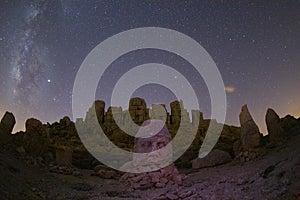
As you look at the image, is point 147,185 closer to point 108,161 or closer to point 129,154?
point 108,161

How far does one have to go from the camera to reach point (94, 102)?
256 feet

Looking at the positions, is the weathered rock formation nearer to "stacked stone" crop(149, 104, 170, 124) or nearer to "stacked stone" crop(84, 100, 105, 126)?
"stacked stone" crop(84, 100, 105, 126)

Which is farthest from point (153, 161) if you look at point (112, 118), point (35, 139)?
point (112, 118)

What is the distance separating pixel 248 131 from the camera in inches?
1275

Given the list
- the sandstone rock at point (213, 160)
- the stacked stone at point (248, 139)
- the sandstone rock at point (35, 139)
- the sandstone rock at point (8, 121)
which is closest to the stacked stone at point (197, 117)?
the stacked stone at point (248, 139)

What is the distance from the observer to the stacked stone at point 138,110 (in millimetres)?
75125

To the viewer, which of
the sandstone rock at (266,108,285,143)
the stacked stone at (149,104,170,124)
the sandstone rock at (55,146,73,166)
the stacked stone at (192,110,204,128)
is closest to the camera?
the sandstone rock at (266,108,285,143)

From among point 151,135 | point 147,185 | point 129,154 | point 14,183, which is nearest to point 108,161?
point 129,154

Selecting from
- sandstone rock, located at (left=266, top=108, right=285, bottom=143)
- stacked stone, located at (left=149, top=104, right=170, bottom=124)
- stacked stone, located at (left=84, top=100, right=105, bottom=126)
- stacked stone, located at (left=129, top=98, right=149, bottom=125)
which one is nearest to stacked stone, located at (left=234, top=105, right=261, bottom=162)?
sandstone rock, located at (left=266, top=108, right=285, bottom=143)

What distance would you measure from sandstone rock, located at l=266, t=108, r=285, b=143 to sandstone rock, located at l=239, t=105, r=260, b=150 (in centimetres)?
185

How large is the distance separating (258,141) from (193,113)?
43.3 m

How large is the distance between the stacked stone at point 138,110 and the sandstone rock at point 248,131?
138 ft

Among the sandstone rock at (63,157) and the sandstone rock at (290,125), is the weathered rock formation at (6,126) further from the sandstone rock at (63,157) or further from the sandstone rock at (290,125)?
the sandstone rock at (290,125)

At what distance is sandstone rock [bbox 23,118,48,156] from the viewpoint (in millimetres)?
30672
